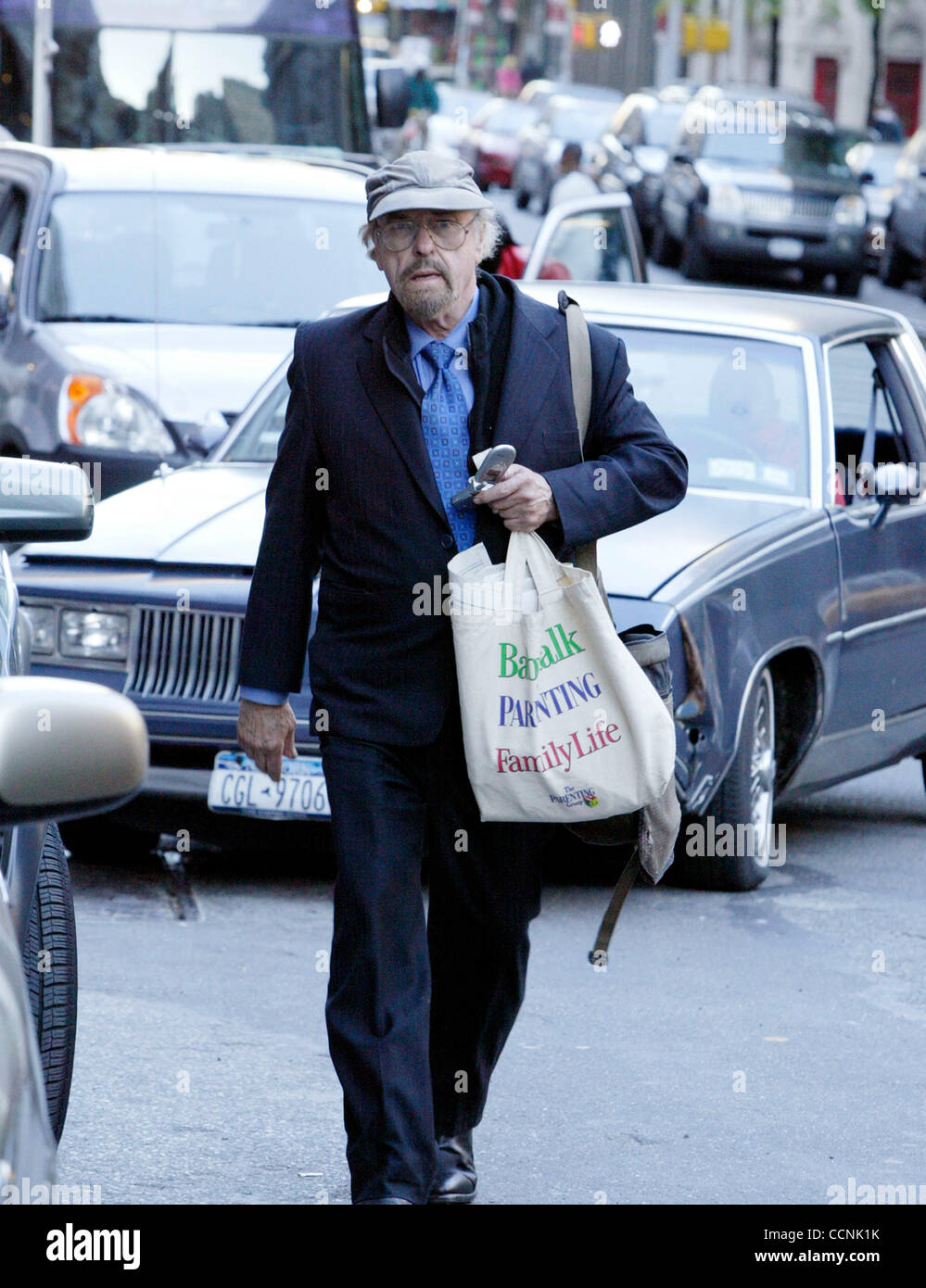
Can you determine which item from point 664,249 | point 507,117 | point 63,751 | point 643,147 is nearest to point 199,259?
point 63,751

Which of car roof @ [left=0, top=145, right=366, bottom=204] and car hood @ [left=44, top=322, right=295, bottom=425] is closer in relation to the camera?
Result: car hood @ [left=44, top=322, right=295, bottom=425]

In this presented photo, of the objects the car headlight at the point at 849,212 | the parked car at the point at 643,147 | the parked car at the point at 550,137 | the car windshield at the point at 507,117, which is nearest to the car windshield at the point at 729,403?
the car headlight at the point at 849,212

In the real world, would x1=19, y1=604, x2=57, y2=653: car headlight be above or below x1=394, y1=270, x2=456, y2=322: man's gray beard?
below

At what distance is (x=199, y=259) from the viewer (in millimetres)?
10828

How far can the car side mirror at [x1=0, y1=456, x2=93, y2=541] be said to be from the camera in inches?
175

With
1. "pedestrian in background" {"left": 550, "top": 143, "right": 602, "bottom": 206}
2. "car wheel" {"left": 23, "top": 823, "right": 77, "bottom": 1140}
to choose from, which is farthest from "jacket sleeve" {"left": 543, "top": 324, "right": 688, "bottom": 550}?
"pedestrian in background" {"left": 550, "top": 143, "right": 602, "bottom": 206}

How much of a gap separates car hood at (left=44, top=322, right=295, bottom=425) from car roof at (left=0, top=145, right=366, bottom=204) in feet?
2.82

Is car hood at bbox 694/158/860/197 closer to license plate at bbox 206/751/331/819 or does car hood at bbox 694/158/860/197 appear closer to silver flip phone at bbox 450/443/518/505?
license plate at bbox 206/751/331/819

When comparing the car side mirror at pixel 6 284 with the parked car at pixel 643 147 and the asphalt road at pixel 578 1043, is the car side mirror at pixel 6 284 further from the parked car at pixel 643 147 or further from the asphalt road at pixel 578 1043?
the parked car at pixel 643 147

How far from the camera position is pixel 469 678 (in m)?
4.18

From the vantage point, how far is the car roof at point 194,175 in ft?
36.2

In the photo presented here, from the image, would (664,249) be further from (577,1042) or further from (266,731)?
(266,731)
